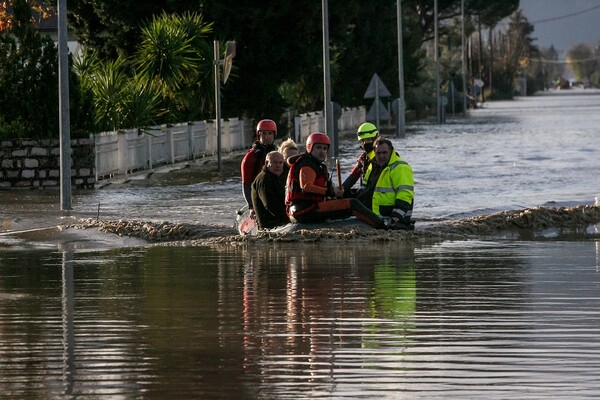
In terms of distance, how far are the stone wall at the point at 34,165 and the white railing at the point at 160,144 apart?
1.20 metres

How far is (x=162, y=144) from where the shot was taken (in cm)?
3700

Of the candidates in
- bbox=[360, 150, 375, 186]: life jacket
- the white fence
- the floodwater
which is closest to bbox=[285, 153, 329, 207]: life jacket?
the floodwater

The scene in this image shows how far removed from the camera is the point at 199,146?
133 ft

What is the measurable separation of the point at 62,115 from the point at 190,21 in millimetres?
18310

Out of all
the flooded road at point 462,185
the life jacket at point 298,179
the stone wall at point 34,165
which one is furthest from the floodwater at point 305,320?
the stone wall at point 34,165

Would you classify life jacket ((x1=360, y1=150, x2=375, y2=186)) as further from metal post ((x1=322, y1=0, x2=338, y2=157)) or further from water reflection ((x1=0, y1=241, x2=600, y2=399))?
metal post ((x1=322, y1=0, x2=338, y2=157))

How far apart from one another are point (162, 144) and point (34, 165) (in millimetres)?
8154

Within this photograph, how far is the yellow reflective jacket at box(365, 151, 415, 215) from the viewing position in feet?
58.7

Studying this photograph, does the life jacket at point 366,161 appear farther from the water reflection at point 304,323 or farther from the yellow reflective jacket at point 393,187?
the water reflection at point 304,323

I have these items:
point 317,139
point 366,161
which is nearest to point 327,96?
point 366,161

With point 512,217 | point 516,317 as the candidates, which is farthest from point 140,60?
point 516,317

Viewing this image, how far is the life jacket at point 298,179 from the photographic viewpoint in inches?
696

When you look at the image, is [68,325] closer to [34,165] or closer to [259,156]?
[259,156]

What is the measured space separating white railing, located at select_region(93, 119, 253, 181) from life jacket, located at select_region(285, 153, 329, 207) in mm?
12879
